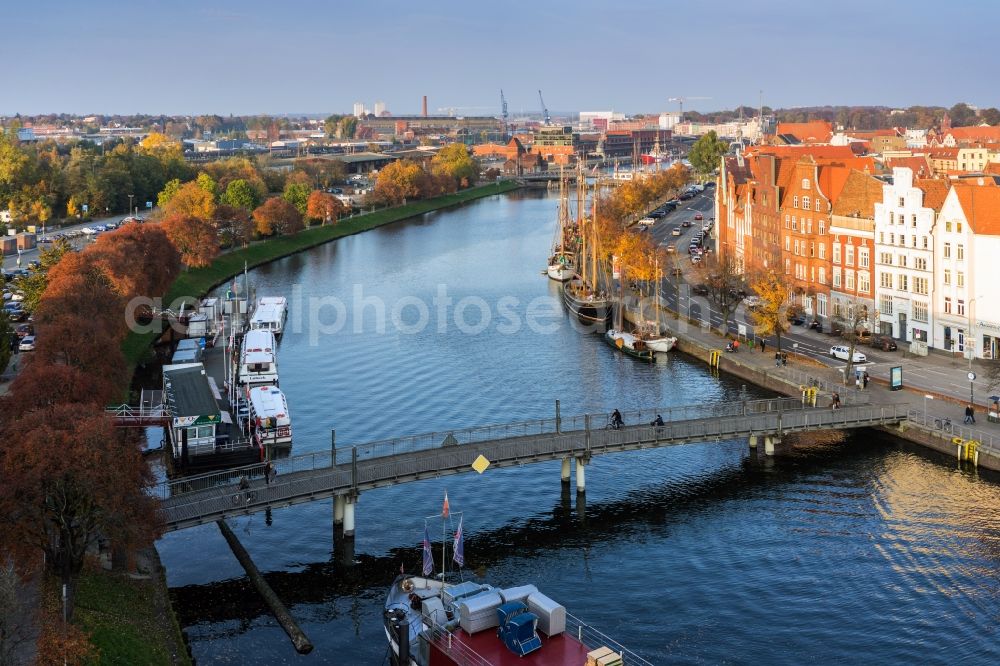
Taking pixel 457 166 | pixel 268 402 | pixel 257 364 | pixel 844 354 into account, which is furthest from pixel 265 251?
pixel 457 166

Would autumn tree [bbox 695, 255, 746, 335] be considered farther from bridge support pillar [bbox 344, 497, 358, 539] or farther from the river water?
bridge support pillar [bbox 344, 497, 358, 539]

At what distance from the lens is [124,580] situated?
86.6 ft

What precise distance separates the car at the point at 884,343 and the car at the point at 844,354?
4.96 feet

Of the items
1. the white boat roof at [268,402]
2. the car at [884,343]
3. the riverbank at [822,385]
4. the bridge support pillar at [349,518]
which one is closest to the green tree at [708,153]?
the riverbank at [822,385]

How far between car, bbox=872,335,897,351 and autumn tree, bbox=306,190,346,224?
67621 mm

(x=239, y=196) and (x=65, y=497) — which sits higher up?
(x=239, y=196)

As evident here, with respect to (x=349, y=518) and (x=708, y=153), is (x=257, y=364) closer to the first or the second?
(x=349, y=518)

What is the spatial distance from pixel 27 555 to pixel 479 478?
15.6m

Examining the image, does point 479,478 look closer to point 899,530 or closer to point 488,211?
point 899,530

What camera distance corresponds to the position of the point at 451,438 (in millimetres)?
33844

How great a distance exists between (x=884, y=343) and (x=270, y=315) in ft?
99.8

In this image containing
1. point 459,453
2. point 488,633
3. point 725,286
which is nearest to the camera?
point 488,633

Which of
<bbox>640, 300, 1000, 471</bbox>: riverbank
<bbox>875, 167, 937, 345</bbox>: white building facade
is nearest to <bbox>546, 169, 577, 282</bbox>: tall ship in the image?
<bbox>640, 300, 1000, 471</bbox>: riverbank

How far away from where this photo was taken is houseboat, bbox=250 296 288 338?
5800 centimetres
